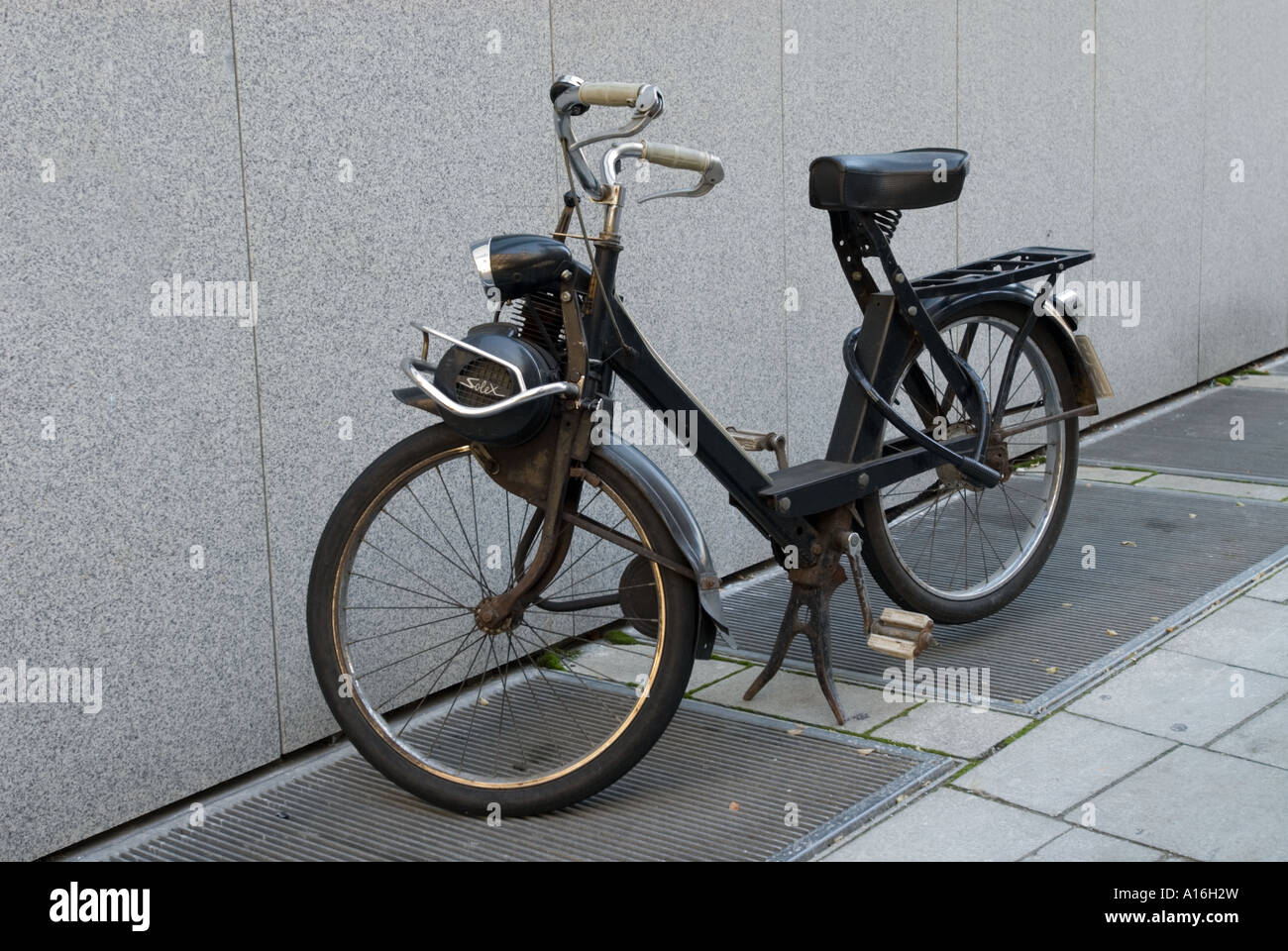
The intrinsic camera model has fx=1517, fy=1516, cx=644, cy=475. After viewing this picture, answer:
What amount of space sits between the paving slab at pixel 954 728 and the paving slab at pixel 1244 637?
77 cm

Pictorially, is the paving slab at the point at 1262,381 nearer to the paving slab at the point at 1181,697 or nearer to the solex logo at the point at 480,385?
the paving slab at the point at 1181,697

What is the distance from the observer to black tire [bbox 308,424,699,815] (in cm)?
334

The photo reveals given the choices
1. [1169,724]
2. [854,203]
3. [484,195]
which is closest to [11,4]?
[484,195]

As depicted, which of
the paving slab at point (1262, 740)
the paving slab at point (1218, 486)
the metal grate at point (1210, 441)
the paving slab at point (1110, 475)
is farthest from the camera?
the metal grate at point (1210, 441)

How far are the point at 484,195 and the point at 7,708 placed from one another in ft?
6.02

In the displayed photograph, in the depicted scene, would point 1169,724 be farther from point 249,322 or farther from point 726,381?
point 249,322

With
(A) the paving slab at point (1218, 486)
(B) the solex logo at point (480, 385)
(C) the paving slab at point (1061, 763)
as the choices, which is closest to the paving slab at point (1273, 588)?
(A) the paving slab at point (1218, 486)

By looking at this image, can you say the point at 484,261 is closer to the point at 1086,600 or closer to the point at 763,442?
the point at 763,442

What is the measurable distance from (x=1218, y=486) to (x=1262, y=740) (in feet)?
8.72

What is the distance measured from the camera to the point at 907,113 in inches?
231

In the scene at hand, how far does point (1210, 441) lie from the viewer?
22.9ft

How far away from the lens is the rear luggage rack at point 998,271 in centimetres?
414
